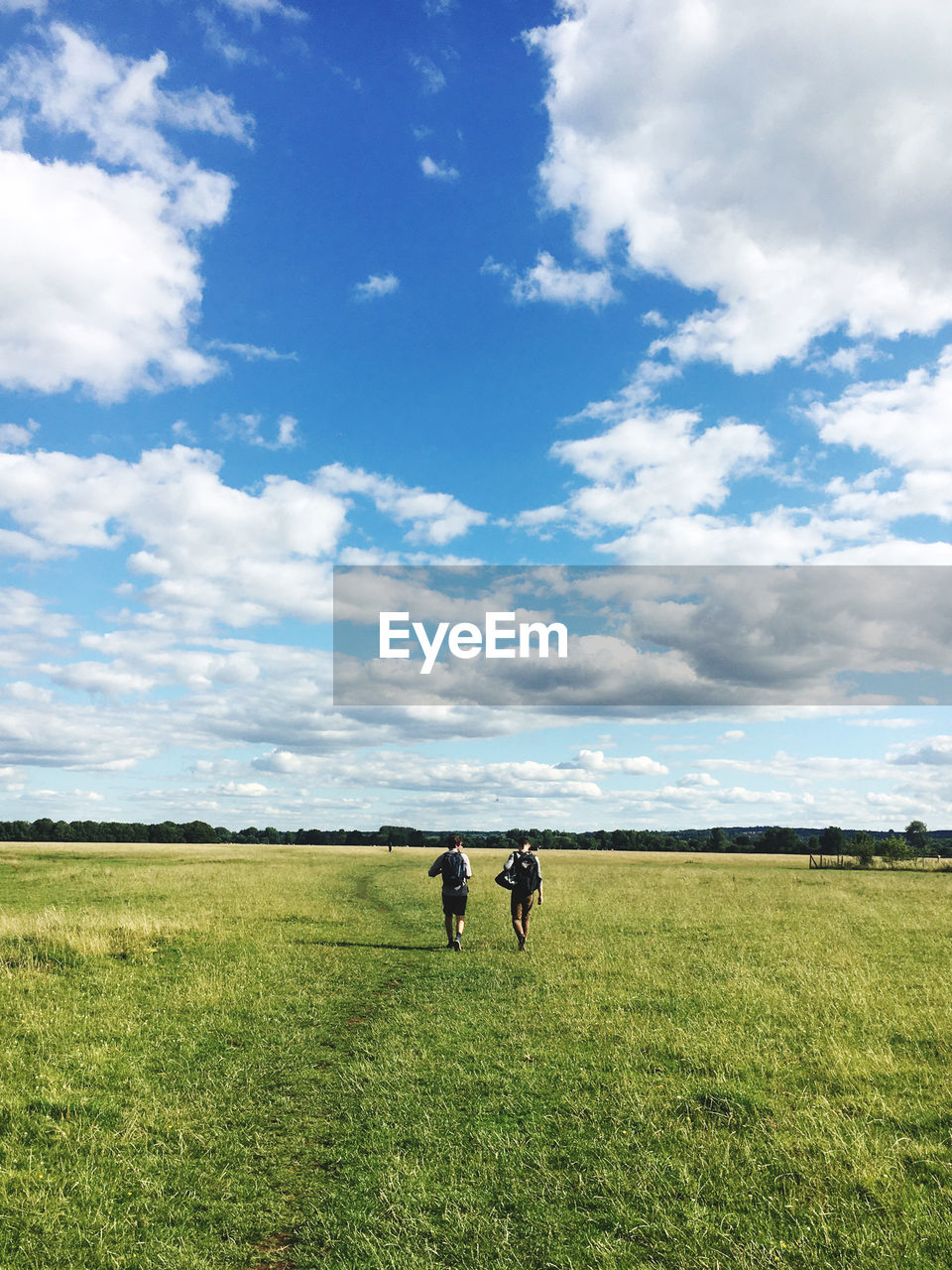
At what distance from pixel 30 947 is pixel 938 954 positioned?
68.1 feet

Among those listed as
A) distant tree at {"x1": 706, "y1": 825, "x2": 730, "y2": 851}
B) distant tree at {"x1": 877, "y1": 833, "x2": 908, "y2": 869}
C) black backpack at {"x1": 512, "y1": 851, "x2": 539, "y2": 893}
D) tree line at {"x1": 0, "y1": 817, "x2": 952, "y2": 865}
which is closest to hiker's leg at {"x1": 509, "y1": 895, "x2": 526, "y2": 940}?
black backpack at {"x1": 512, "y1": 851, "x2": 539, "y2": 893}

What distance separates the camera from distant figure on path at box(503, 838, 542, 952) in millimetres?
17516

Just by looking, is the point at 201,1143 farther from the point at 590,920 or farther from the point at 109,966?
the point at 590,920

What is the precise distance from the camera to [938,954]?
711 inches

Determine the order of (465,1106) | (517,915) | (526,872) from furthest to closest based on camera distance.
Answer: (517,915) < (526,872) < (465,1106)

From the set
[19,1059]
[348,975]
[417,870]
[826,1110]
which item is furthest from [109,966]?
[417,870]

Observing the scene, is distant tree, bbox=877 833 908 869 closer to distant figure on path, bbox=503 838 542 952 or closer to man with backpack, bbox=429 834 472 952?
distant figure on path, bbox=503 838 542 952

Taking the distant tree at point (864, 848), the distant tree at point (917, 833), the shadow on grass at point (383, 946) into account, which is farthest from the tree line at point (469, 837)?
the shadow on grass at point (383, 946)

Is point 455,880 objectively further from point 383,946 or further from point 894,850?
point 894,850

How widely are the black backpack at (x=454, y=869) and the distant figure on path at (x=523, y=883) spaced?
109 cm

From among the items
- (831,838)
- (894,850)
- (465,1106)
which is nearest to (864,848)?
(894,850)

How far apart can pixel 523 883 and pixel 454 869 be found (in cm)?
175

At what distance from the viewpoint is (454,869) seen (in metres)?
18.1

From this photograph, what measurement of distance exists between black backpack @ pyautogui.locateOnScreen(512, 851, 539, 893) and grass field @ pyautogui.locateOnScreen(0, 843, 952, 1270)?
1528 millimetres
